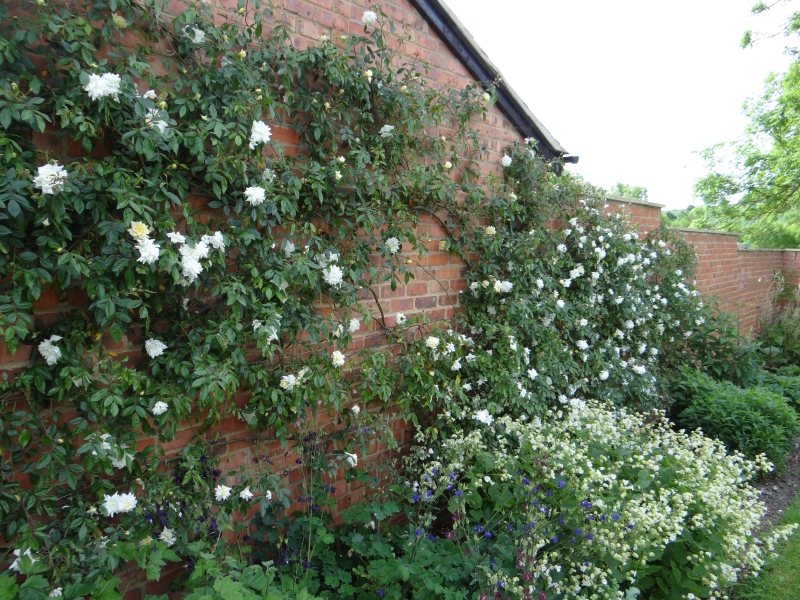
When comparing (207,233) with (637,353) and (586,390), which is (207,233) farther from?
(637,353)

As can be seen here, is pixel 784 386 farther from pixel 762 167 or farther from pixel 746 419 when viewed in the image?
pixel 762 167

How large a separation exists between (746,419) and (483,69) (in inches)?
147

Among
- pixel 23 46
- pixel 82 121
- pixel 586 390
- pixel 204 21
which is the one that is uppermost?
pixel 204 21

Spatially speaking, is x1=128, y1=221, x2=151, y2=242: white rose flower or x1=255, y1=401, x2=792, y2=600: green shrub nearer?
x1=128, y1=221, x2=151, y2=242: white rose flower

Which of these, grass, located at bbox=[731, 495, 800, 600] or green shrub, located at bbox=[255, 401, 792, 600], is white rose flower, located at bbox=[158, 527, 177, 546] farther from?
grass, located at bbox=[731, 495, 800, 600]

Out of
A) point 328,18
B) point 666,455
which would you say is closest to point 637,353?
point 666,455

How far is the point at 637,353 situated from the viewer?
192 inches

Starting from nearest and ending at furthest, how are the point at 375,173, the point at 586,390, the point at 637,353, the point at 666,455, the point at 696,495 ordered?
the point at 375,173 → the point at 696,495 → the point at 666,455 → the point at 586,390 → the point at 637,353

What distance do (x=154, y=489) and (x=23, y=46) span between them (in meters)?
1.55

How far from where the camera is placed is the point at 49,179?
5.05 feet

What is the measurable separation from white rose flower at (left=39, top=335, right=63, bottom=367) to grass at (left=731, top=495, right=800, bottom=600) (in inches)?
142

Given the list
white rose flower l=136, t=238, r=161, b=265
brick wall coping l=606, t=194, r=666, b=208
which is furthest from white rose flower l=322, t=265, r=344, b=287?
brick wall coping l=606, t=194, r=666, b=208

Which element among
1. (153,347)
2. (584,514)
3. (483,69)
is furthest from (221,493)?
(483,69)

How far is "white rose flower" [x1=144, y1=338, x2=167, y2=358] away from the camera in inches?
74.8
